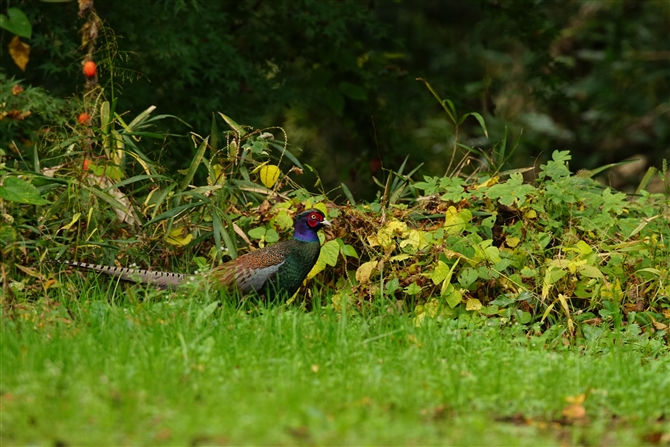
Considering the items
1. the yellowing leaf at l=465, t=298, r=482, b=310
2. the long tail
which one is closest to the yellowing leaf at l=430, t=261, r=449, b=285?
the yellowing leaf at l=465, t=298, r=482, b=310

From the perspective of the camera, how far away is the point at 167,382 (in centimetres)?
391

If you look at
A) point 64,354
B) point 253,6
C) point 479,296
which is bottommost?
point 479,296

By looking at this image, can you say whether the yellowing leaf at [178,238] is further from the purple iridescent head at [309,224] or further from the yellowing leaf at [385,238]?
the yellowing leaf at [385,238]

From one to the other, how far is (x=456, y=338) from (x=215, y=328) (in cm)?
121

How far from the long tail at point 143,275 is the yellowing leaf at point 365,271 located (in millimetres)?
1055

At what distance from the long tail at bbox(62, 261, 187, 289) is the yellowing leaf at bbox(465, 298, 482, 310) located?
168 cm

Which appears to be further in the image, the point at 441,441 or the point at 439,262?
the point at 439,262

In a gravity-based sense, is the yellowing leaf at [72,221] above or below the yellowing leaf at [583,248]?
below

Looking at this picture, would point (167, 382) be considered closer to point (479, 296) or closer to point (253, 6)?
point (479, 296)

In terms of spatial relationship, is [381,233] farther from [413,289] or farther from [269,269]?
[269,269]

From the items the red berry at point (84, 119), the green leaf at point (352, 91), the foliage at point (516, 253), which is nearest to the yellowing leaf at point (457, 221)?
the foliage at point (516, 253)

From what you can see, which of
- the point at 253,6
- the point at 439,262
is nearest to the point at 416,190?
the point at 439,262

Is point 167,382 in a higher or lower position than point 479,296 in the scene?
higher

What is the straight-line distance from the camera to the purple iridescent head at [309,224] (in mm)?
5848
